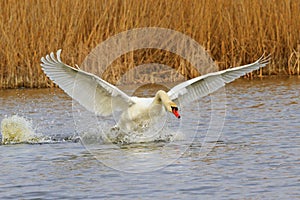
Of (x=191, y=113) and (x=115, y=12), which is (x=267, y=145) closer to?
(x=191, y=113)

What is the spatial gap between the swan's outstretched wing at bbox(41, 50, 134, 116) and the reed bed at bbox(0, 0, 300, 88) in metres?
5.64

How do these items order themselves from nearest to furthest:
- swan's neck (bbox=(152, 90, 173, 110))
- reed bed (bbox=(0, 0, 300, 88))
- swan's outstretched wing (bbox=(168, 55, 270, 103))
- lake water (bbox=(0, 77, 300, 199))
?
lake water (bbox=(0, 77, 300, 199)), swan's neck (bbox=(152, 90, 173, 110)), swan's outstretched wing (bbox=(168, 55, 270, 103)), reed bed (bbox=(0, 0, 300, 88))

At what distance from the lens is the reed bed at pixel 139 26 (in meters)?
15.5

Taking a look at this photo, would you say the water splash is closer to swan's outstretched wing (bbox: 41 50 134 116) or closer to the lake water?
the lake water

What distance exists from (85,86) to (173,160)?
1853 mm

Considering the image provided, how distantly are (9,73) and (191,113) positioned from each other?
16.1 ft

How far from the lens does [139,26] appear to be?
15.9 m

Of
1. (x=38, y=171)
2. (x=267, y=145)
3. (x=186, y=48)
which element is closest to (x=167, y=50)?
(x=186, y=48)

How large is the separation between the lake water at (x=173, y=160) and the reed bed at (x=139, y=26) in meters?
2.84

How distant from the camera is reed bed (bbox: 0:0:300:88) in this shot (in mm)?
15477

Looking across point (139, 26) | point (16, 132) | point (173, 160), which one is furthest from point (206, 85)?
point (139, 26)

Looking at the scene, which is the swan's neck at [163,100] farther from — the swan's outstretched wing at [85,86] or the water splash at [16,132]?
the water splash at [16,132]

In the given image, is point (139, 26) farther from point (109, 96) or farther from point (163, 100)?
point (163, 100)

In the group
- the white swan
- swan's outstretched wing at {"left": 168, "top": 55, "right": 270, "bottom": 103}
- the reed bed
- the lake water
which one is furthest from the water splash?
the reed bed
